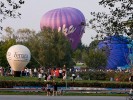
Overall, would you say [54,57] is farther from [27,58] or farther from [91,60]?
[27,58]

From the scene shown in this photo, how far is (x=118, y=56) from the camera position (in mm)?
107250

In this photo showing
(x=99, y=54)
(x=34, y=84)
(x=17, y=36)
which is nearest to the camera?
(x=34, y=84)

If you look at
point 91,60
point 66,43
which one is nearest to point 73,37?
point 91,60

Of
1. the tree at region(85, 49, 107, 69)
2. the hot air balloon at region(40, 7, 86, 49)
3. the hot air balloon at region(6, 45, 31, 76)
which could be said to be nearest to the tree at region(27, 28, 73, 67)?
the hot air balloon at region(40, 7, 86, 49)

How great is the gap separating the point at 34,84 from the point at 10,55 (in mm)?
20218

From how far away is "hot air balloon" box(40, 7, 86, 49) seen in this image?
88188 mm

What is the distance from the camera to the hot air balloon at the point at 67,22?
88.2m

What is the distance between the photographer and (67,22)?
89688mm

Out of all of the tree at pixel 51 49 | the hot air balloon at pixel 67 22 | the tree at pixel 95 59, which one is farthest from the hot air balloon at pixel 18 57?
the tree at pixel 95 59

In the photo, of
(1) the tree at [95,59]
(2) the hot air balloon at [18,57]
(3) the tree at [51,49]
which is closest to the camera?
(2) the hot air balloon at [18,57]

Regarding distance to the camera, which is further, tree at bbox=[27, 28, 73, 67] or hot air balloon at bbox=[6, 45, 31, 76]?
tree at bbox=[27, 28, 73, 67]

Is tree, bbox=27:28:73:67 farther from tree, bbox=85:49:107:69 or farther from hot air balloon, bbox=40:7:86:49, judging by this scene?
tree, bbox=85:49:107:69

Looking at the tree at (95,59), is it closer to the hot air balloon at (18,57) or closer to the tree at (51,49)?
the tree at (51,49)

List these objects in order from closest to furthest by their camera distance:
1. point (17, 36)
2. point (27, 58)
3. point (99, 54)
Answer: point (27, 58), point (99, 54), point (17, 36)
